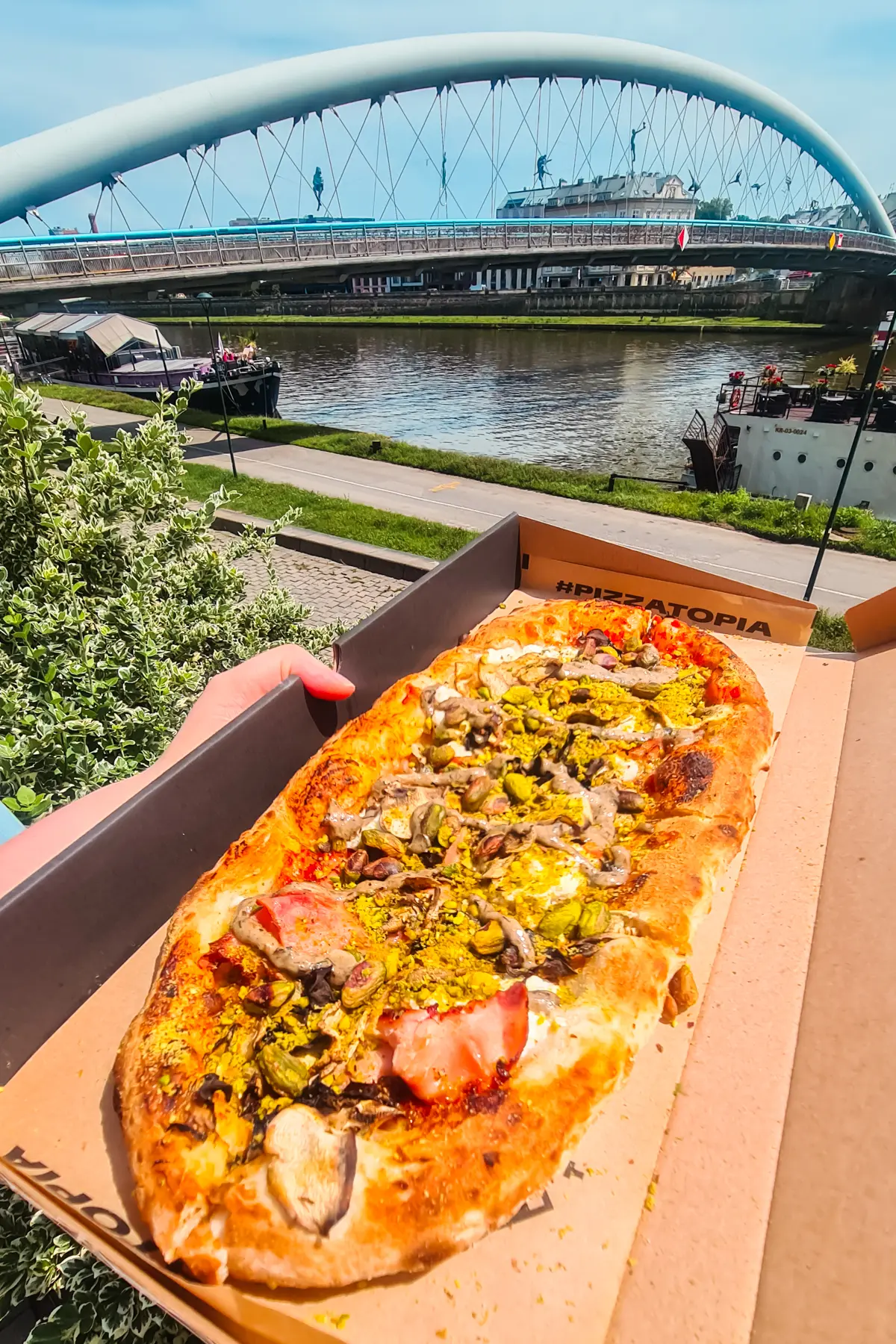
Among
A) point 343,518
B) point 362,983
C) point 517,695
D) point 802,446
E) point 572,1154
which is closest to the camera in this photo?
point 572,1154

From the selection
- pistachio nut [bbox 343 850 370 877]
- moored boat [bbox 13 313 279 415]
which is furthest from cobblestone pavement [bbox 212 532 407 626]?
moored boat [bbox 13 313 279 415]

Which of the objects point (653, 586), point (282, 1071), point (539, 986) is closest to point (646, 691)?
point (653, 586)

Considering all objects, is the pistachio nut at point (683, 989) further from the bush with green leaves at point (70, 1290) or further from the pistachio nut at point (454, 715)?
the bush with green leaves at point (70, 1290)

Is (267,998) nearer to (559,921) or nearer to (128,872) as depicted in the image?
(128,872)

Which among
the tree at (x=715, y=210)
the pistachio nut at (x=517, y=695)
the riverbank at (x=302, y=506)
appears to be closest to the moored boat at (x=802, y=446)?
the riverbank at (x=302, y=506)

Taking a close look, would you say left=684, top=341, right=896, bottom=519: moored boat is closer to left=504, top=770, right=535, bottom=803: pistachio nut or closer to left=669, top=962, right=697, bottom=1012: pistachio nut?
left=504, top=770, right=535, bottom=803: pistachio nut
